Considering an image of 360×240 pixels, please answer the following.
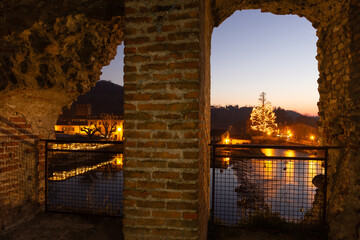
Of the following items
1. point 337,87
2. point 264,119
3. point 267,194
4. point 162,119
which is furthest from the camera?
point 264,119

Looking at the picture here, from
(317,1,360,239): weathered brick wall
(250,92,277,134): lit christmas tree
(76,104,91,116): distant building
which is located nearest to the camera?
(317,1,360,239): weathered brick wall

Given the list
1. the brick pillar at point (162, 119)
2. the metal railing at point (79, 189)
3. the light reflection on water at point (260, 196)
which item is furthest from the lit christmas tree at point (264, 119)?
the brick pillar at point (162, 119)

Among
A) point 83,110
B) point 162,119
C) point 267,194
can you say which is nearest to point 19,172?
point 162,119

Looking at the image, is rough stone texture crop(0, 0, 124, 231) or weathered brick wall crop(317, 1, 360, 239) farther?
rough stone texture crop(0, 0, 124, 231)

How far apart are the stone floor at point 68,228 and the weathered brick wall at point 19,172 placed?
233mm

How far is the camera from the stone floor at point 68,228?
296 cm

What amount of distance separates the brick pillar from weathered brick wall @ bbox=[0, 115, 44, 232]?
258 cm

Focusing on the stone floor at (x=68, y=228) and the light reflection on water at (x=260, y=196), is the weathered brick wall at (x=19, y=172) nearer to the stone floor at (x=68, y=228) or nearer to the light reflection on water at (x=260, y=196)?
the stone floor at (x=68, y=228)

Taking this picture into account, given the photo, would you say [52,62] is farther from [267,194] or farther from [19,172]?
[267,194]

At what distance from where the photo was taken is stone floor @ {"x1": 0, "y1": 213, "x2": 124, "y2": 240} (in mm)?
2963

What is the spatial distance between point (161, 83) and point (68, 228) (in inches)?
113

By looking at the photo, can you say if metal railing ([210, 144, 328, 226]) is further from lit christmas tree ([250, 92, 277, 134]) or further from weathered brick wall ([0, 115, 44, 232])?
lit christmas tree ([250, 92, 277, 134])

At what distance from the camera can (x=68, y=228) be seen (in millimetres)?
3145

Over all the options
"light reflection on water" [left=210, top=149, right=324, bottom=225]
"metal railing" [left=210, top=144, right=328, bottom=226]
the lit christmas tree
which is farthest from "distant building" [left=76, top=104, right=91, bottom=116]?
"metal railing" [left=210, top=144, right=328, bottom=226]
